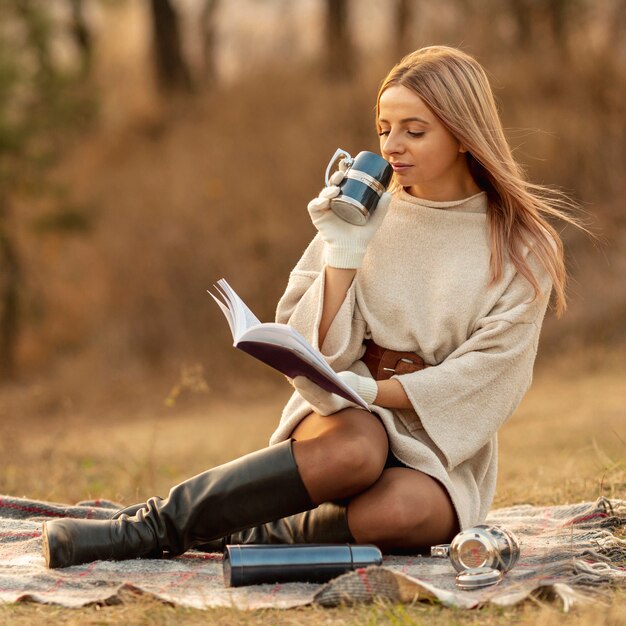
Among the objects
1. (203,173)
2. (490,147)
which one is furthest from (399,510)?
(203,173)

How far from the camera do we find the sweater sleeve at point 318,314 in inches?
134

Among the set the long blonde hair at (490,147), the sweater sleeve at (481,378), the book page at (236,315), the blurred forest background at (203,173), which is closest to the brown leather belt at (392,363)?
the sweater sleeve at (481,378)

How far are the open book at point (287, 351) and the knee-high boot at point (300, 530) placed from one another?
424 mm

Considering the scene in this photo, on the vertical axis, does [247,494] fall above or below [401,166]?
below

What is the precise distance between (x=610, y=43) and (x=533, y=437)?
7.19 meters

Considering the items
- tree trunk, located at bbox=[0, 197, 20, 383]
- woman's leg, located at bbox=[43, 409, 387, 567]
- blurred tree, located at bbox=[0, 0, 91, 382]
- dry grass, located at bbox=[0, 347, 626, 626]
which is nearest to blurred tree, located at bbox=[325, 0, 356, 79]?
blurred tree, located at bbox=[0, 0, 91, 382]

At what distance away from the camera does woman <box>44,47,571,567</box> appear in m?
3.20

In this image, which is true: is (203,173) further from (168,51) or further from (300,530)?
(300,530)

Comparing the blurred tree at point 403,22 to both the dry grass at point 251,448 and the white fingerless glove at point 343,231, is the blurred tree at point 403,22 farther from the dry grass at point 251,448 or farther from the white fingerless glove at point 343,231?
the white fingerless glove at point 343,231

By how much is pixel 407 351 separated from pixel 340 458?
1.61 ft

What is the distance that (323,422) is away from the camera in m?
3.28

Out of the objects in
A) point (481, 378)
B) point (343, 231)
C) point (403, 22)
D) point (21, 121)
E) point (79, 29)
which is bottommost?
point (481, 378)

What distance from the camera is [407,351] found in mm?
3463

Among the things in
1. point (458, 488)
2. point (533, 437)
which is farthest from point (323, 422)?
point (533, 437)
